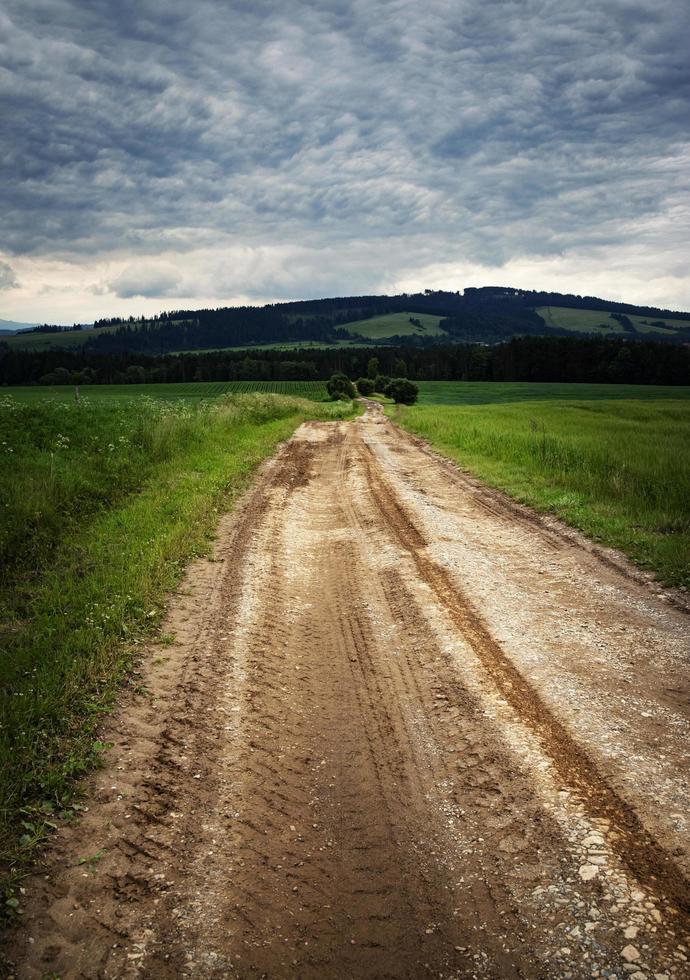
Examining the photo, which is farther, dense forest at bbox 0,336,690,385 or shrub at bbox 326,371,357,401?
dense forest at bbox 0,336,690,385

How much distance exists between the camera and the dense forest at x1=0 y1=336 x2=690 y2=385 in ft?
316

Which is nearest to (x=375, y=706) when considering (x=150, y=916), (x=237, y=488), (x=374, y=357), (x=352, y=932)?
(x=352, y=932)

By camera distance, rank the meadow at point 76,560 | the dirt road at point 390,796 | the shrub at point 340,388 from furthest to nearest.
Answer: the shrub at point 340,388 < the meadow at point 76,560 < the dirt road at point 390,796

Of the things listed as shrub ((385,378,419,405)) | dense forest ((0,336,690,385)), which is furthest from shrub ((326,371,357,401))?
dense forest ((0,336,690,385))

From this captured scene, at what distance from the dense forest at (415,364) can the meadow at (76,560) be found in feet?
321

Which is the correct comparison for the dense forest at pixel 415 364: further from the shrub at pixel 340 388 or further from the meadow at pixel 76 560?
the meadow at pixel 76 560

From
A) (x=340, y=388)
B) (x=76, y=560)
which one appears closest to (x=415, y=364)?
(x=340, y=388)

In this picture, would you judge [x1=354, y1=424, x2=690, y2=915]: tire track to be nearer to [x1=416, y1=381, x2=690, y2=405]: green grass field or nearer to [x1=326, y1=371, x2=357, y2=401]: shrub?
[x1=416, y1=381, x2=690, y2=405]: green grass field

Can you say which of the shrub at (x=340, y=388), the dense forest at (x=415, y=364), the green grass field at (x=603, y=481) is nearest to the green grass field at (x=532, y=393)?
the shrub at (x=340, y=388)

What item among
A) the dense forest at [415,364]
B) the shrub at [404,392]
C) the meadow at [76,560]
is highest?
the dense forest at [415,364]

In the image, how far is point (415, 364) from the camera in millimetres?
122250

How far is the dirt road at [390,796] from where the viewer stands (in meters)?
2.78

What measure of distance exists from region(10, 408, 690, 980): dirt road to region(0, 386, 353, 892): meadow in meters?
0.31

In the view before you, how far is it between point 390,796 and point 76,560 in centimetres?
608
